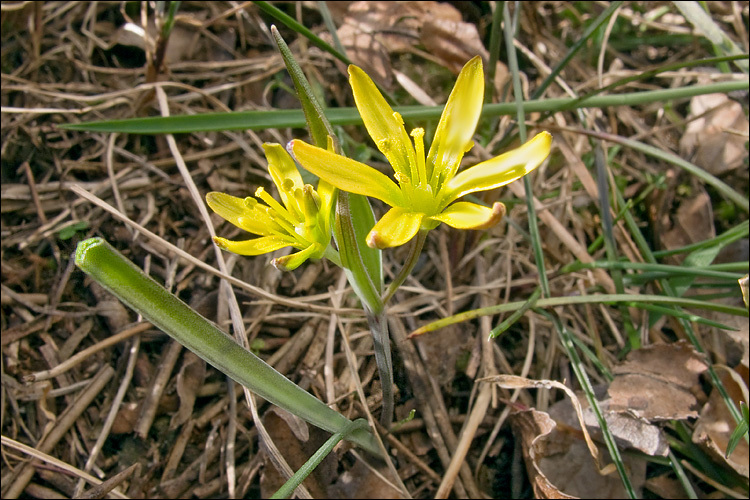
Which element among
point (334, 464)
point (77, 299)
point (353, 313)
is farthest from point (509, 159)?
point (77, 299)

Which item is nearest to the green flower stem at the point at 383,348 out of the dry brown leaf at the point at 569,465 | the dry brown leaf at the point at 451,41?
the dry brown leaf at the point at 569,465

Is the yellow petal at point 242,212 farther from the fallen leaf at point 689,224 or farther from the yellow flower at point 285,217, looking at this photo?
the fallen leaf at point 689,224

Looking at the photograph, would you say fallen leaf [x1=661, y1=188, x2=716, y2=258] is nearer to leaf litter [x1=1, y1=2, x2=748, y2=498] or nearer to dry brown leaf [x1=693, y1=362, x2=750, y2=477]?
leaf litter [x1=1, y1=2, x2=748, y2=498]

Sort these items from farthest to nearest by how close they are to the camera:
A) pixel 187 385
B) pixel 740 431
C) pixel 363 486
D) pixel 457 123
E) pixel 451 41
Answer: pixel 451 41
pixel 187 385
pixel 363 486
pixel 740 431
pixel 457 123

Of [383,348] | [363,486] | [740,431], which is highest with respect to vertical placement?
[383,348]

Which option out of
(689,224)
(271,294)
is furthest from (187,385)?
(689,224)

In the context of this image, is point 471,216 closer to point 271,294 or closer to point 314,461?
point 314,461

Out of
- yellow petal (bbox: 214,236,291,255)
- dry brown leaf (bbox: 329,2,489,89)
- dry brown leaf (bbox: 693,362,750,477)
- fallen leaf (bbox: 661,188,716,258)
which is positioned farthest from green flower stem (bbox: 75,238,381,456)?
fallen leaf (bbox: 661,188,716,258)
